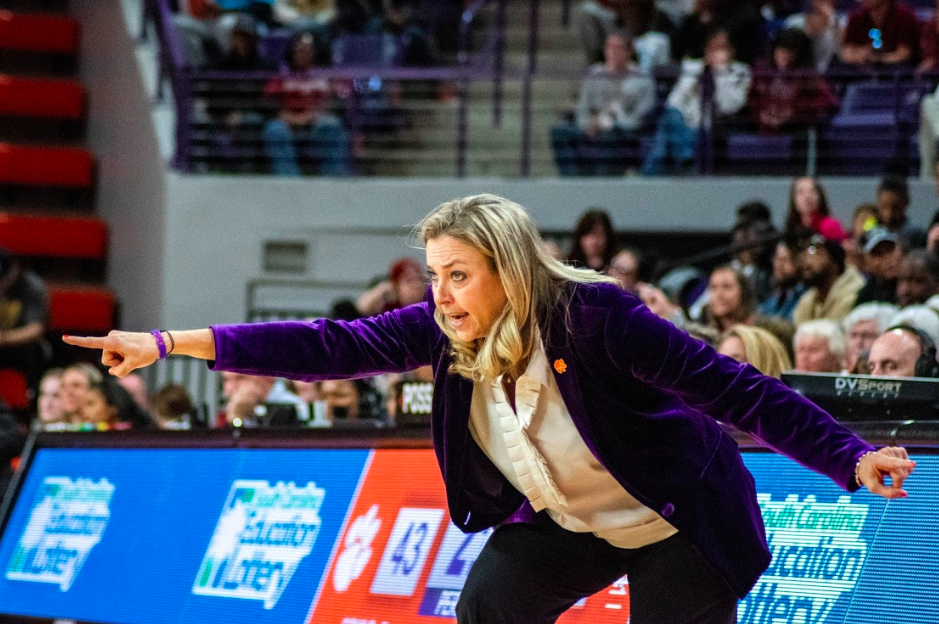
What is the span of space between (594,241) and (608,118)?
2.19 m

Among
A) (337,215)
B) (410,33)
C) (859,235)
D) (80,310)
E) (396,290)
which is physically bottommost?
(80,310)

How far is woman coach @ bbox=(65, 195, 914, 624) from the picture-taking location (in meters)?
3.07

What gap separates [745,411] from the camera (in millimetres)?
3051

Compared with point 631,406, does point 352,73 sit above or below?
above

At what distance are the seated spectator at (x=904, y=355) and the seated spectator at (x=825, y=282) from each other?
2.30m

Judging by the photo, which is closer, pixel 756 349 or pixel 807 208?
pixel 756 349

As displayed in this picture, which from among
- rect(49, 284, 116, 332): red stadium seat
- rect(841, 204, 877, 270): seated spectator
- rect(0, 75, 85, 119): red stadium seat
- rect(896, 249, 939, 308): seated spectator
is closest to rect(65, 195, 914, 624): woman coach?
rect(896, 249, 939, 308): seated spectator

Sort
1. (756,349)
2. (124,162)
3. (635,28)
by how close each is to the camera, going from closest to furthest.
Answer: (756,349) < (635,28) < (124,162)

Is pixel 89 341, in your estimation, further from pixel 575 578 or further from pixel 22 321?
pixel 22 321

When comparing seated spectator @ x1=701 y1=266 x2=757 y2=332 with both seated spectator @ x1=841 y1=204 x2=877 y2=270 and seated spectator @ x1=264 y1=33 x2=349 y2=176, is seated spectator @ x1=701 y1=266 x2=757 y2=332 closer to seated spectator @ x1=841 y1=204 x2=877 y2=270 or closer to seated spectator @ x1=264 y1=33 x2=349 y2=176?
seated spectator @ x1=841 y1=204 x2=877 y2=270

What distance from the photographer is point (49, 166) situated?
13.5m

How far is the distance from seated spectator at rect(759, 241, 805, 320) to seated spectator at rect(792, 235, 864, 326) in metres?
0.06

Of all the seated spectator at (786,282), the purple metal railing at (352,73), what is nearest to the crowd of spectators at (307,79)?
the purple metal railing at (352,73)

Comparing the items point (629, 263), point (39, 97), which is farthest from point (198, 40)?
point (629, 263)
